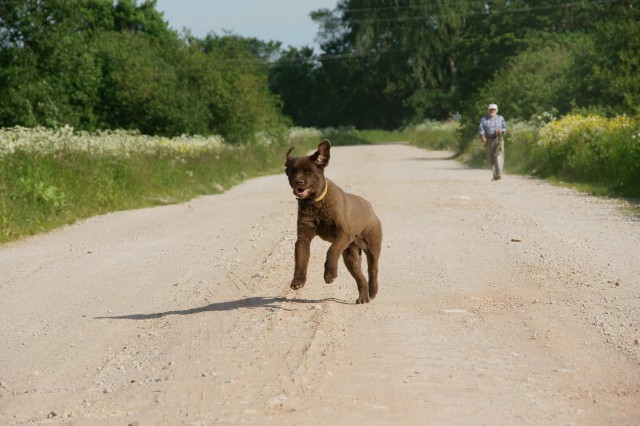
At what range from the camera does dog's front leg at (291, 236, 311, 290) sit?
8.87 meters

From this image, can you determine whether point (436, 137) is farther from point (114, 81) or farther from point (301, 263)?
point (301, 263)

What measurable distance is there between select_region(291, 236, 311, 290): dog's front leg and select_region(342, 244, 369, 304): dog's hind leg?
0.66m

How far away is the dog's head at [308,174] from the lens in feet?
28.1

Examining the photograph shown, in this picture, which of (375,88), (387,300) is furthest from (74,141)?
(375,88)

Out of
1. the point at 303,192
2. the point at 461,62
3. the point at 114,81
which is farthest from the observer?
the point at 461,62

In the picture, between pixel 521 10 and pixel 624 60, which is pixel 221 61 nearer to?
pixel 624 60

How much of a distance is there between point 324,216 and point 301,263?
0.43 metres

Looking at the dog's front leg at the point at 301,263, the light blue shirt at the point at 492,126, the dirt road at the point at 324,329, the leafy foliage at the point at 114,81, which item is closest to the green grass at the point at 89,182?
the dirt road at the point at 324,329

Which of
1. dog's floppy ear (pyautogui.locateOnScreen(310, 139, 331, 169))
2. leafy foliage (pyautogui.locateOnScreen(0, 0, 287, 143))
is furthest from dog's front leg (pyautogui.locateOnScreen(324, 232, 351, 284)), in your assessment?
leafy foliage (pyautogui.locateOnScreen(0, 0, 287, 143))

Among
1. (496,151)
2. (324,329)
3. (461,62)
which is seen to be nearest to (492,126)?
(496,151)

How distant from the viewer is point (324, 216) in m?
8.80

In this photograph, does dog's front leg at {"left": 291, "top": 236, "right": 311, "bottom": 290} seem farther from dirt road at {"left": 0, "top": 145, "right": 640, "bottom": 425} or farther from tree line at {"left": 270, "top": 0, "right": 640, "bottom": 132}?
tree line at {"left": 270, "top": 0, "right": 640, "bottom": 132}

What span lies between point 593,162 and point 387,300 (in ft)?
55.1

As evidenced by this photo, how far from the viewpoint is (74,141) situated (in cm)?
2338
